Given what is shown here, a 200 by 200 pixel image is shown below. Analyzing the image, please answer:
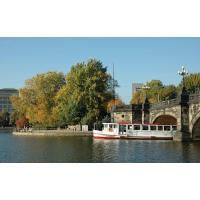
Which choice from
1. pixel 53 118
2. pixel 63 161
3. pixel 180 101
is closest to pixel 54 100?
pixel 53 118

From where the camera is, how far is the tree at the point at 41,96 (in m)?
58.8

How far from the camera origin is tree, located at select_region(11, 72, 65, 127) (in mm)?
58750

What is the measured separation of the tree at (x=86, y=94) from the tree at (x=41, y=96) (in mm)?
2822

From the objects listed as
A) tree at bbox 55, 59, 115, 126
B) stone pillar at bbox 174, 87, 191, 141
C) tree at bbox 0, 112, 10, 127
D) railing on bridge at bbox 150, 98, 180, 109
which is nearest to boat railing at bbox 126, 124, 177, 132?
railing on bridge at bbox 150, 98, 180, 109

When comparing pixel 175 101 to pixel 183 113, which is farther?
pixel 175 101

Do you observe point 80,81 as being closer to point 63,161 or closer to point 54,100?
point 54,100

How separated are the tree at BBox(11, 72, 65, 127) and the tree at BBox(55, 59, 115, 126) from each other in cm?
282

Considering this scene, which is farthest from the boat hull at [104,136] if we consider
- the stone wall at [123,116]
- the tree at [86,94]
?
the tree at [86,94]

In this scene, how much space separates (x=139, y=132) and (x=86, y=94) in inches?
560

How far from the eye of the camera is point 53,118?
58.0m

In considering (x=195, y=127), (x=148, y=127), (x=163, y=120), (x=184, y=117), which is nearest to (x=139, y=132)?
(x=148, y=127)

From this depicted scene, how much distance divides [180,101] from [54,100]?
26457 millimetres

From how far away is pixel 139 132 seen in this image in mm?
41406

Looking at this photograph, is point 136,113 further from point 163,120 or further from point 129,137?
point 129,137
